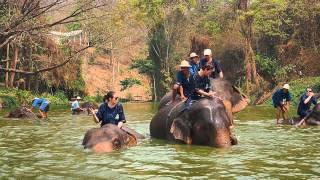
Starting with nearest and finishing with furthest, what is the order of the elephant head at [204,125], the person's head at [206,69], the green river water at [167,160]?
the green river water at [167,160]
the elephant head at [204,125]
the person's head at [206,69]

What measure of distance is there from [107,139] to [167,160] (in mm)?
1979

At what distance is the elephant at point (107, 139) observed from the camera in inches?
444

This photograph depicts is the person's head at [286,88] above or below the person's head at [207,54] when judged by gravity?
below

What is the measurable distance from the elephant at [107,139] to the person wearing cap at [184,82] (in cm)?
224

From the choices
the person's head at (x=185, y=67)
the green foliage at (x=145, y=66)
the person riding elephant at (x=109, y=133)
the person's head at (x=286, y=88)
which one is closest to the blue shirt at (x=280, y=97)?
the person's head at (x=286, y=88)

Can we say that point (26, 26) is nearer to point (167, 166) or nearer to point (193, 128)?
point (193, 128)

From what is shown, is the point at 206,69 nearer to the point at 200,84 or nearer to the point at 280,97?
the point at 200,84

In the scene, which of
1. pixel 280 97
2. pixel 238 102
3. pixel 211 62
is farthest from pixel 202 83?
pixel 280 97

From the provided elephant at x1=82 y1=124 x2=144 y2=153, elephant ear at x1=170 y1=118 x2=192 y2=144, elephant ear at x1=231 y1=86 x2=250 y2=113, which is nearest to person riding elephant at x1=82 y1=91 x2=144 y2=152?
elephant at x1=82 y1=124 x2=144 y2=153

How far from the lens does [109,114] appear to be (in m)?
12.6

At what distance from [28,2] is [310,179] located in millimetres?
8003

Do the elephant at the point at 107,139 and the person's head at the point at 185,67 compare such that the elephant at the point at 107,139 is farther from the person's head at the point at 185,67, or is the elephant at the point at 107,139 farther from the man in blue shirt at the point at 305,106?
the man in blue shirt at the point at 305,106

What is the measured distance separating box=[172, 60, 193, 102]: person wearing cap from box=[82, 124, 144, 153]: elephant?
2236 millimetres

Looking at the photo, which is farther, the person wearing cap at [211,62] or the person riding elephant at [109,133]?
the person wearing cap at [211,62]
